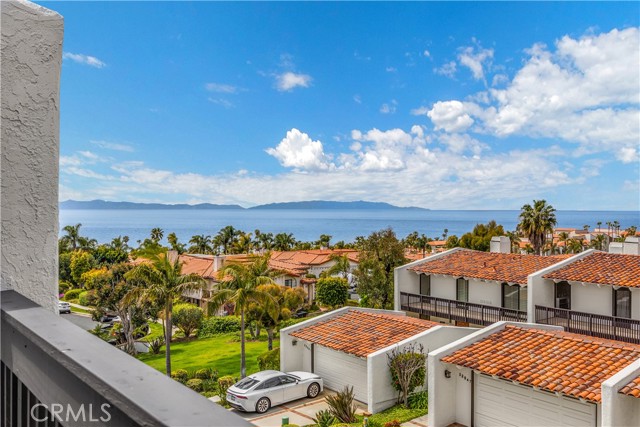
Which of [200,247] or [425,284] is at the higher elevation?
[425,284]

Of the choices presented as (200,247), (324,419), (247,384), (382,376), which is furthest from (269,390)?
(200,247)

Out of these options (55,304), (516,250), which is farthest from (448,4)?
(55,304)

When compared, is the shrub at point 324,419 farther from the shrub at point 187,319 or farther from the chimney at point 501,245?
the shrub at point 187,319

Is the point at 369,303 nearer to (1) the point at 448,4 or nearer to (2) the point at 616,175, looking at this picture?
(1) the point at 448,4

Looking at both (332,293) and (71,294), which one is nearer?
(332,293)

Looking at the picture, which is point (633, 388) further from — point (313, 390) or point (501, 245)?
point (501, 245)

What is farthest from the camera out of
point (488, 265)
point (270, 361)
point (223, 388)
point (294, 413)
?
point (488, 265)
